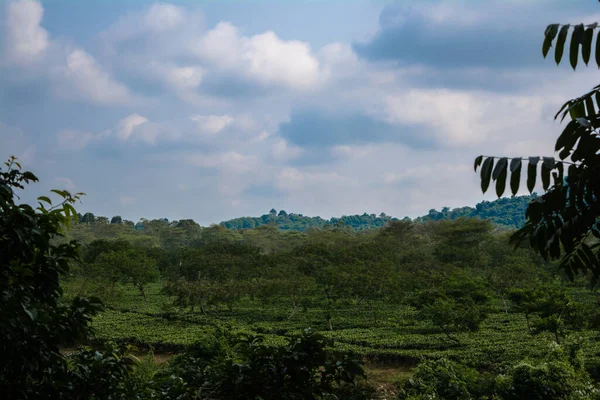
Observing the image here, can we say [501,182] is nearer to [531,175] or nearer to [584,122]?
[531,175]

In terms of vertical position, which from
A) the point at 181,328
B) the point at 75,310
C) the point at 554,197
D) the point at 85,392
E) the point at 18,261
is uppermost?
the point at 554,197

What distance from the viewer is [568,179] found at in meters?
2.13

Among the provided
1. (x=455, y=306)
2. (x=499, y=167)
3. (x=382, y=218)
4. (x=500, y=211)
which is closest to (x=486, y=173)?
(x=499, y=167)

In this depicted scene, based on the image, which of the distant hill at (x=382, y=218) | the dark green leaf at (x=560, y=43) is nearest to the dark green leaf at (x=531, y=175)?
the dark green leaf at (x=560, y=43)

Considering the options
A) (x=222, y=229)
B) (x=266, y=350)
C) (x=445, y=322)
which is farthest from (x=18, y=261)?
(x=222, y=229)

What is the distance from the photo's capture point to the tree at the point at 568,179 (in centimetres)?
204

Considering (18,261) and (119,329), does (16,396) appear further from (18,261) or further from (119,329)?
(119,329)

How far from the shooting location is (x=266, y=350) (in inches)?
110

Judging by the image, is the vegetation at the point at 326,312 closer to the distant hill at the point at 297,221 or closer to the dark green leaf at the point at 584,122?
the dark green leaf at the point at 584,122

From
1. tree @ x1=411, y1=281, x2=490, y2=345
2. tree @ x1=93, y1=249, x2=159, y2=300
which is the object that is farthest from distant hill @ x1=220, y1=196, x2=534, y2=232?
tree @ x1=411, y1=281, x2=490, y2=345

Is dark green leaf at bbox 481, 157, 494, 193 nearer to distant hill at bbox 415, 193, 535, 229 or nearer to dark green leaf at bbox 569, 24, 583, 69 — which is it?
dark green leaf at bbox 569, 24, 583, 69

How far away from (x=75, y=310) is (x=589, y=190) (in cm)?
283

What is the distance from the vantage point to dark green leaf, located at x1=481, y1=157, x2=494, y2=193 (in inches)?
86.3

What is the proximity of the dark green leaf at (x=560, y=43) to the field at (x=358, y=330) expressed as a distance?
1057 cm
